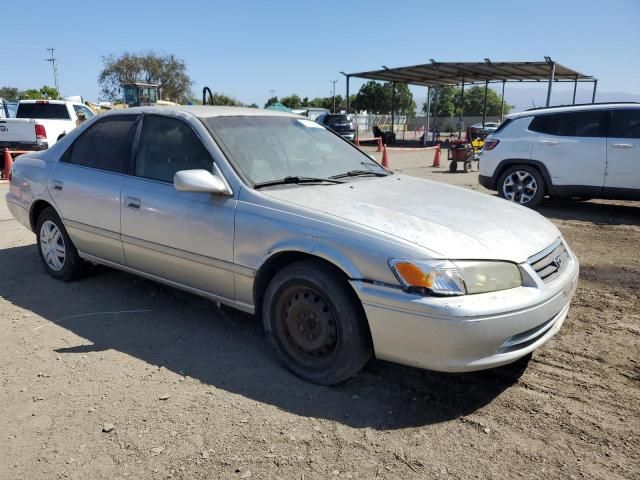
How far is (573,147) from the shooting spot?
8.27m

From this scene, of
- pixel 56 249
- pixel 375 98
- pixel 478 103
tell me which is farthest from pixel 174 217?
pixel 478 103

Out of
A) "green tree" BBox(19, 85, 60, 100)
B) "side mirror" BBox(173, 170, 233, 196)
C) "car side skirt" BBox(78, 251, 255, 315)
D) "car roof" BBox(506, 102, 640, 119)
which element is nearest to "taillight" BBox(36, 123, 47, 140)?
"car side skirt" BBox(78, 251, 255, 315)

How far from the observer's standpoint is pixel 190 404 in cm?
294

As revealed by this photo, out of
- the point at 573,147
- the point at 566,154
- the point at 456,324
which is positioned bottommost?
the point at 456,324

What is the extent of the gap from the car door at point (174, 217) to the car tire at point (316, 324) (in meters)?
0.44

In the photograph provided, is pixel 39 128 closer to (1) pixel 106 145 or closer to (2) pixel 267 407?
(1) pixel 106 145

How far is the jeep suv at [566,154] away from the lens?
26.0 ft

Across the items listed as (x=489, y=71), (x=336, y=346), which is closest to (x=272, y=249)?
(x=336, y=346)

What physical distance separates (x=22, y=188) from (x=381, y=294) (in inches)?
161

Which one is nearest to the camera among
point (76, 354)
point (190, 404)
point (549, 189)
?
point (190, 404)

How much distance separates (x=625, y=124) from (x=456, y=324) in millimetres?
6996

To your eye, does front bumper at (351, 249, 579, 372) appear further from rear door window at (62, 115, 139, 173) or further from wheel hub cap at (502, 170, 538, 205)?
wheel hub cap at (502, 170, 538, 205)

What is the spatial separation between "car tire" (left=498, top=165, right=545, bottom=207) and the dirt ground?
4.74m

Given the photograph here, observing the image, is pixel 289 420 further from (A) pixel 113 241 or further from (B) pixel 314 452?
(A) pixel 113 241
